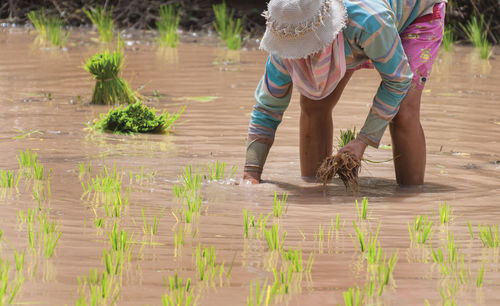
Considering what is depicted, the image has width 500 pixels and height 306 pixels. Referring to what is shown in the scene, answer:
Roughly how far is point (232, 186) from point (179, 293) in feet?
4.74

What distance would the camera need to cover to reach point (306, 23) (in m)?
3.08

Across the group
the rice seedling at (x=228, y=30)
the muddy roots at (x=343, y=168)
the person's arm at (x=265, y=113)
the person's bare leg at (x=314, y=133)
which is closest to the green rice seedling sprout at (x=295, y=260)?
the muddy roots at (x=343, y=168)

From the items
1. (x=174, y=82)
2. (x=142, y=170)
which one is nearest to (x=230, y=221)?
(x=142, y=170)

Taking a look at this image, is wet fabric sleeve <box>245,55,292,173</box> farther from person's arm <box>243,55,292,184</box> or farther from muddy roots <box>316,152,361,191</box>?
muddy roots <box>316,152,361,191</box>

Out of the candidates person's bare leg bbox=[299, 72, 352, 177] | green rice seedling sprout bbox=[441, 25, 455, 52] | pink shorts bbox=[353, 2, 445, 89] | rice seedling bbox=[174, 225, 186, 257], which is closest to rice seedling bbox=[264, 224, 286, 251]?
rice seedling bbox=[174, 225, 186, 257]

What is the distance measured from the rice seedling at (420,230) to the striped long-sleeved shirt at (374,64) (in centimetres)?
59

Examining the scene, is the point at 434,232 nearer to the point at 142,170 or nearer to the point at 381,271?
the point at 381,271

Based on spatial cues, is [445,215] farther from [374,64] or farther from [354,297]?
[354,297]

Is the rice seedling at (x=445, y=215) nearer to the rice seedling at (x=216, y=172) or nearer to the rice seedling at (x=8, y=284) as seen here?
the rice seedling at (x=216, y=172)

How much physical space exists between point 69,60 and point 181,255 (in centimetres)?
595

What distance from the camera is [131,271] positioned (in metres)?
2.40

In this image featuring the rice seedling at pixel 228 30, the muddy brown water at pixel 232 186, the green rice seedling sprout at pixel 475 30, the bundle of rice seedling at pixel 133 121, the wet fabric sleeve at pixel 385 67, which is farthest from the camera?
the rice seedling at pixel 228 30

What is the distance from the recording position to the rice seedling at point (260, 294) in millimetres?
2125

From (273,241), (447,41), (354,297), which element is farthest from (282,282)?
(447,41)
